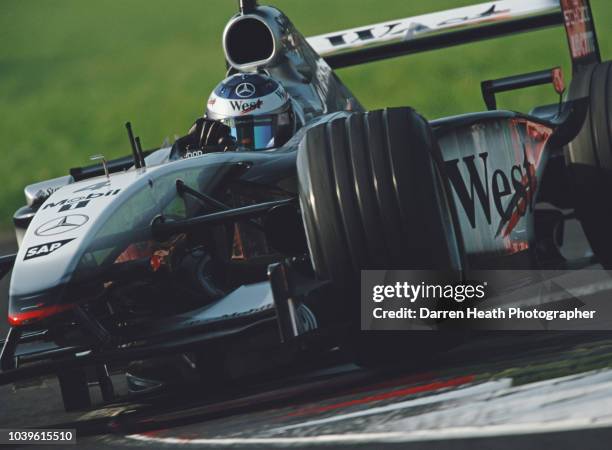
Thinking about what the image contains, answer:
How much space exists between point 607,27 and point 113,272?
17001 millimetres

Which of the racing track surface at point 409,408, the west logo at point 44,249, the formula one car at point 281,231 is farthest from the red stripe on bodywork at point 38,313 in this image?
the racing track surface at point 409,408

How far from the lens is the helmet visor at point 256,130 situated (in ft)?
20.6

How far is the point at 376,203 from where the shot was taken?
A: 4242mm

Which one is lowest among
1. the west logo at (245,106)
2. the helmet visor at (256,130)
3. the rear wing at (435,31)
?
the helmet visor at (256,130)

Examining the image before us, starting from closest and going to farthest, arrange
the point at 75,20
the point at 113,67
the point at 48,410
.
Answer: the point at 48,410 → the point at 113,67 → the point at 75,20

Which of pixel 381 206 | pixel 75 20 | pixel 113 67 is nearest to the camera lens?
pixel 381 206

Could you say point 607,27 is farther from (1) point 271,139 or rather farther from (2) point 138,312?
(2) point 138,312

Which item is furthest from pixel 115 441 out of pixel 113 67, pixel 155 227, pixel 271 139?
pixel 113 67

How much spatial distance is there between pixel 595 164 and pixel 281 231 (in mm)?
2121

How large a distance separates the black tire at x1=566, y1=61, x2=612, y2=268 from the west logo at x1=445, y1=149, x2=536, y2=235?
593mm

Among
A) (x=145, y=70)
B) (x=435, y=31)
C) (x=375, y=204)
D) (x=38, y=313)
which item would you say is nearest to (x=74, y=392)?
(x=38, y=313)

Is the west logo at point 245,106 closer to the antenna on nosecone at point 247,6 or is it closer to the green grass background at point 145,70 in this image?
the antenna on nosecone at point 247,6

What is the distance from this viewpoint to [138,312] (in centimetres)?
499

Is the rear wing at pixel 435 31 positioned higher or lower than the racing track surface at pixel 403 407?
higher
